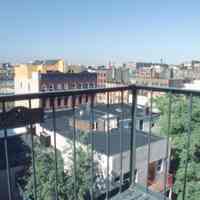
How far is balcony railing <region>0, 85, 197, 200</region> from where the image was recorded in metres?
1.11

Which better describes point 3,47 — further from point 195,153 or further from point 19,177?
point 195,153

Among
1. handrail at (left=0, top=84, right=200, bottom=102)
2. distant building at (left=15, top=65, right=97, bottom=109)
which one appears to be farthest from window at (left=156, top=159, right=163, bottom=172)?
distant building at (left=15, top=65, right=97, bottom=109)

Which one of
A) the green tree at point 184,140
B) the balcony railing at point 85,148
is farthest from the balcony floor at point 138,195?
the green tree at point 184,140

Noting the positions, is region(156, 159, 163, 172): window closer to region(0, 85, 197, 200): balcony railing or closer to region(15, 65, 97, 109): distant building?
region(0, 85, 197, 200): balcony railing

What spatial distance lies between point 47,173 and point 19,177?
2086 mm

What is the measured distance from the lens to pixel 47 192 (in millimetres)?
6355

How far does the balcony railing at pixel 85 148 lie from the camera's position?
3.66ft

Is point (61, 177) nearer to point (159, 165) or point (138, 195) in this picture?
point (159, 165)

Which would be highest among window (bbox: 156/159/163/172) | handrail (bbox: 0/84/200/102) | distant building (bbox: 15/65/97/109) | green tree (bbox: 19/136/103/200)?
handrail (bbox: 0/84/200/102)

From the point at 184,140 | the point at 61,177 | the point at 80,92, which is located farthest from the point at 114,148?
the point at 80,92

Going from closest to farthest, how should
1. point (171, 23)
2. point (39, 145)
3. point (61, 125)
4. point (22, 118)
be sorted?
point (22, 118), point (39, 145), point (171, 23), point (61, 125)

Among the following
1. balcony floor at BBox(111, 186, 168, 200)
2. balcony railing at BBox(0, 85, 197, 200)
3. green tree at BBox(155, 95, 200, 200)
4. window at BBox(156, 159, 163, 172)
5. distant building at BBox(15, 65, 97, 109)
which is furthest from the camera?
distant building at BBox(15, 65, 97, 109)

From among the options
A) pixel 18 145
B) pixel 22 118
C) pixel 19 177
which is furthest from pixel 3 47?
pixel 22 118

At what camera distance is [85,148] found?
21.9 ft
